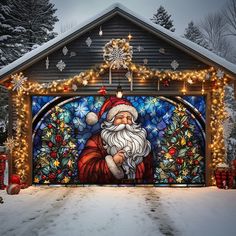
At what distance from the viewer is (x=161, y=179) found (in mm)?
9961

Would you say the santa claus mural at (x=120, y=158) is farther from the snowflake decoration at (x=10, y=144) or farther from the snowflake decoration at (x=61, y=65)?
the snowflake decoration at (x=61, y=65)

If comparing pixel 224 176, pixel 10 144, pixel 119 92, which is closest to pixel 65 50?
pixel 119 92

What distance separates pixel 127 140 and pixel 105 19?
4.02m

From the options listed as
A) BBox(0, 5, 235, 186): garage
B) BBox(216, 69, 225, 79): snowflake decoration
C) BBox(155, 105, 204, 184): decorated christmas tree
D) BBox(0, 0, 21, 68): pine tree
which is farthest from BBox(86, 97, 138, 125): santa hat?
BBox(0, 0, 21, 68): pine tree

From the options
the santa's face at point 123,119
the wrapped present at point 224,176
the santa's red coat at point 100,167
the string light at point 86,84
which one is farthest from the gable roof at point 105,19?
the santa's red coat at point 100,167

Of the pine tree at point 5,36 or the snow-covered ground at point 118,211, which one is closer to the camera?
the snow-covered ground at point 118,211

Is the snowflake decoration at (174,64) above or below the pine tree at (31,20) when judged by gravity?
below

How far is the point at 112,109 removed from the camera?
1005 centimetres

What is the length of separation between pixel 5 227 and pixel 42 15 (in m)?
23.5

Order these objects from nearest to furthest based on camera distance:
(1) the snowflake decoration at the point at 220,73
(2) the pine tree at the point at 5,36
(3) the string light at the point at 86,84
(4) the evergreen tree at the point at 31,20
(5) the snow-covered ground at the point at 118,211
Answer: (5) the snow-covered ground at the point at 118,211 < (1) the snowflake decoration at the point at 220,73 < (3) the string light at the point at 86,84 < (2) the pine tree at the point at 5,36 < (4) the evergreen tree at the point at 31,20

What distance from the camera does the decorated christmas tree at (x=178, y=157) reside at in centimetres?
996

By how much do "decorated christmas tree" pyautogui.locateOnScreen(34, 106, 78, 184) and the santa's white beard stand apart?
126 centimetres

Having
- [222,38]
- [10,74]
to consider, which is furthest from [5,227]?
[222,38]

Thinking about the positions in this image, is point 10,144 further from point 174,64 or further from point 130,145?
point 174,64
